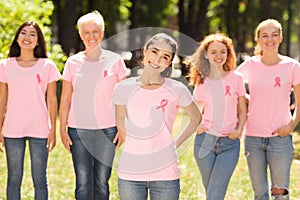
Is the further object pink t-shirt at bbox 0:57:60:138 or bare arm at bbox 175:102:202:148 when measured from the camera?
pink t-shirt at bbox 0:57:60:138

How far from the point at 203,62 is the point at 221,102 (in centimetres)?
40

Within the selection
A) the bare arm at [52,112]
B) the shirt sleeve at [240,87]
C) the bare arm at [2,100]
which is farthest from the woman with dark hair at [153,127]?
the bare arm at [2,100]

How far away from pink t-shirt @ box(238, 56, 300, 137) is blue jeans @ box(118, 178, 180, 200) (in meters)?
1.45

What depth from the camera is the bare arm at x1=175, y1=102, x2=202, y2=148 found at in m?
4.55

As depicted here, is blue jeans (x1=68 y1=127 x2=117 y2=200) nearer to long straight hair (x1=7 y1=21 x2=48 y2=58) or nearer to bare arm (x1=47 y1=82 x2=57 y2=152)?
bare arm (x1=47 y1=82 x2=57 y2=152)

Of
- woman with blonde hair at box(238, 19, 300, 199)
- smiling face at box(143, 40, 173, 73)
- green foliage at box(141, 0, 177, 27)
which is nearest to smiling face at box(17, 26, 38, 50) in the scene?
smiling face at box(143, 40, 173, 73)

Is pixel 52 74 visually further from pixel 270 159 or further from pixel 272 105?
pixel 270 159

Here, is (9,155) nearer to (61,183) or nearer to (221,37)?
(221,37)

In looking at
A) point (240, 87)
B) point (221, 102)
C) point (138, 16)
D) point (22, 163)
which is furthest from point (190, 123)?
point (138, 16)

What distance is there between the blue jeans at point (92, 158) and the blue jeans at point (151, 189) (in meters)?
1.15

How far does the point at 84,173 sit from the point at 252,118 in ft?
5.09

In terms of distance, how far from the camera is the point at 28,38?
5.63 metres

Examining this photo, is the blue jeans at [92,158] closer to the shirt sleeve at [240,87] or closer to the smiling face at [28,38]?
the smiling face at [28,38]

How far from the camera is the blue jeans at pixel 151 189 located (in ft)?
14.6
